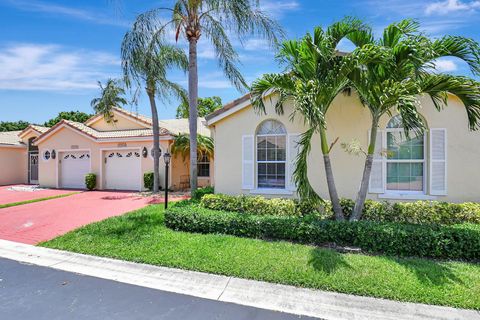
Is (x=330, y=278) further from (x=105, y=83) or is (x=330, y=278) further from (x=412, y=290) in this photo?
(x=105, y=83)

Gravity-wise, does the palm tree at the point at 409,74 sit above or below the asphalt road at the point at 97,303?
above

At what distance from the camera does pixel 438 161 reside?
27.5 ft

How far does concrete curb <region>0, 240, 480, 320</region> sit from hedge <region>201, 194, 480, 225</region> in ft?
11.1

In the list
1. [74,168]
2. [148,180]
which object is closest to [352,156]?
[148,180]

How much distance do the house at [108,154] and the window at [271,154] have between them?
7.37 meters

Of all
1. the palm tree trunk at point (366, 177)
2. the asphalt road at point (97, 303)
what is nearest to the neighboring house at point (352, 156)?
the palm tree trunk at point (366, 177)

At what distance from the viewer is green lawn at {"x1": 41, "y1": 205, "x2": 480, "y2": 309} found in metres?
4.60

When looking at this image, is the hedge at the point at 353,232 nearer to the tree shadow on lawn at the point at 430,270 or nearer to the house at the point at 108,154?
the tree shadow on lawn at the point at 430,270

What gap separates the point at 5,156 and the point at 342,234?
26.6m

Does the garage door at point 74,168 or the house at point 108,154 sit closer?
the house at point 108,154

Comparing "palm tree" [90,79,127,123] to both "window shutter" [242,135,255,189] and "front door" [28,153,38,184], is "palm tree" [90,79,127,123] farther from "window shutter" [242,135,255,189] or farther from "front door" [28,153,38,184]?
"window shutter" [242,135,255,189]

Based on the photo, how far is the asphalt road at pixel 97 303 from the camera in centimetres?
408

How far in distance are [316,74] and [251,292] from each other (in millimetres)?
5416

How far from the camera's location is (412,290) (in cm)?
455
